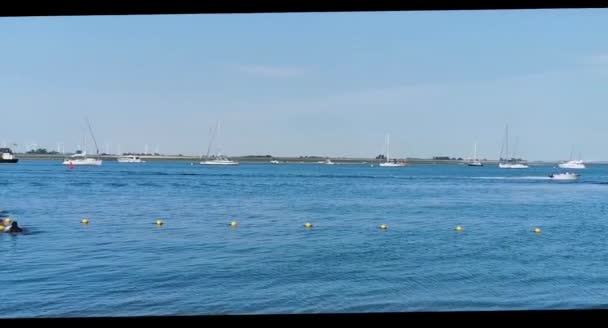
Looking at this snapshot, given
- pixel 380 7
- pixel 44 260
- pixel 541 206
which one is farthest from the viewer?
pixel 541 206

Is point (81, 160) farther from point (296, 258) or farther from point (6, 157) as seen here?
point (296, 258)

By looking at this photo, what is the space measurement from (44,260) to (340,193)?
21.8 meters

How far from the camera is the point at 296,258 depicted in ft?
42.7

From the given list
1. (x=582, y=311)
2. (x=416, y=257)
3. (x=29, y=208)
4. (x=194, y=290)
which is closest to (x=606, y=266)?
(x=416, y=257)

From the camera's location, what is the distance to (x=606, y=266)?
42.1 feet

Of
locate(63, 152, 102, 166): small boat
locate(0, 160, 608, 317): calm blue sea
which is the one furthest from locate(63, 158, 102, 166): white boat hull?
locate(0, 160, 608, 317): calm blue sea

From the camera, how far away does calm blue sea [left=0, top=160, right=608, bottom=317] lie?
900cm

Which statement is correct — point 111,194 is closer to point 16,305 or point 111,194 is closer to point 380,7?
point 16,305

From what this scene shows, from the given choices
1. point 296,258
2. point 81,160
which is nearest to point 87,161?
point 81,160

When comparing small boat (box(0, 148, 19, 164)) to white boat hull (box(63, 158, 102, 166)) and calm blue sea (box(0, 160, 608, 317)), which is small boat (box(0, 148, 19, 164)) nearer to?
white boat hull (box(63, 158, 102, 166))

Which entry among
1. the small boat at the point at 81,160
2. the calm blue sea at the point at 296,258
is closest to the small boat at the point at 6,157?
the small boat at the point at 81,160

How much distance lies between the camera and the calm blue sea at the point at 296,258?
29.5 ft

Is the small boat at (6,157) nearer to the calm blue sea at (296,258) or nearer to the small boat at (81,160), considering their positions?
the small boat at (81,160)

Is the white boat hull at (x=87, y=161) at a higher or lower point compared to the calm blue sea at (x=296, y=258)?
lower
